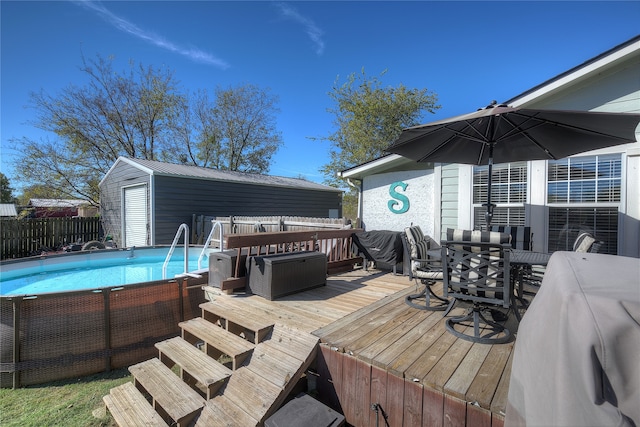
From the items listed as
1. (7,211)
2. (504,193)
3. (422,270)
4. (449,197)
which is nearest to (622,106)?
(504,193)

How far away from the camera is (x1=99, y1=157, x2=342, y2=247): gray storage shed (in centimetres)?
994

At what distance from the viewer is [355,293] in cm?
382

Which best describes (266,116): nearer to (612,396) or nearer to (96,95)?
(96,95)

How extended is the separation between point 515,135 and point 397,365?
128 inches

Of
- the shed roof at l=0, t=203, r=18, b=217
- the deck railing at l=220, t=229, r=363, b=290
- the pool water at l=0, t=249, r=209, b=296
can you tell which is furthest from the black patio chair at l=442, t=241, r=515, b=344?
the shed roof at l=0, t=203, r=18, b=217

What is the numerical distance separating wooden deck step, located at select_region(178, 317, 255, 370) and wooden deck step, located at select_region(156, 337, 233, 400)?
0.35 feet

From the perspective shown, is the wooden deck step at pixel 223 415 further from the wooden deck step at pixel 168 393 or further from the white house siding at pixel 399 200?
the white house siding at pixel 399 200

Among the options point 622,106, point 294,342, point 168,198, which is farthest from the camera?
point 168,198

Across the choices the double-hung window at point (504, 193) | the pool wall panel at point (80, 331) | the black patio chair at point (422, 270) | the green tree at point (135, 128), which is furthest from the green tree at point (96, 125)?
the double-hung window at point (504, 193)

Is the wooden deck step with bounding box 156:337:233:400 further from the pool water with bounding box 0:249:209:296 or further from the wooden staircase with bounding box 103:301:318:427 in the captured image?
the pool water with bounding box 0:249:209:296

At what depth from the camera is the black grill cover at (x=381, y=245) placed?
4.86 meters

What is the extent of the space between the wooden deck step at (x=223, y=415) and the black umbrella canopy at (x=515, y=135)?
3.15 metres

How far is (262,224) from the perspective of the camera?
8766mm

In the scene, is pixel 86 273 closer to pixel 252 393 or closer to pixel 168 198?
pixel 168 198
